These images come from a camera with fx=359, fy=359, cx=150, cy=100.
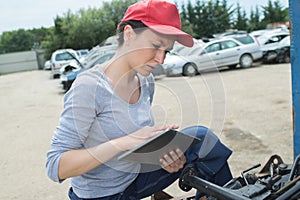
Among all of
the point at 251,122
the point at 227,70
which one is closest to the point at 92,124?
the point at 251,122

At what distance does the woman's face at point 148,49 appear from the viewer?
1375 millimetres

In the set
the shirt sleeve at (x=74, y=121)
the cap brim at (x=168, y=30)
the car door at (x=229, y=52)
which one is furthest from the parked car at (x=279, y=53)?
the shirt sleeve at (x=74, y=121)

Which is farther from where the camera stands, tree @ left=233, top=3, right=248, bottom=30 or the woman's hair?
tree @ left=233, top=3, right=248, bottom=30

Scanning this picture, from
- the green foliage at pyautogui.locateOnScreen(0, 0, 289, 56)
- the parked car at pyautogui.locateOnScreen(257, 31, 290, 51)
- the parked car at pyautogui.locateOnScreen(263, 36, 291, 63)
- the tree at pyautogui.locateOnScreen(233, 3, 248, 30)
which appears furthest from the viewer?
the tree at pyautogui.locateOnScreen(233, 3, 248, 30)

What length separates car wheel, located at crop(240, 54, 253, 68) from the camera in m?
13.4

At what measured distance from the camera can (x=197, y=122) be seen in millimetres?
1586

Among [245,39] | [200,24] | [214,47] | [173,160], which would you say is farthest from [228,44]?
[200,24]

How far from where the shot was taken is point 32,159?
15.9 feet

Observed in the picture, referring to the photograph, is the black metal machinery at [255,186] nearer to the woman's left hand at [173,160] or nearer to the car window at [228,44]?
the woman's left hand at [173,160]

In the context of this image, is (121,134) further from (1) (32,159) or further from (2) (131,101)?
(1) (32,159)

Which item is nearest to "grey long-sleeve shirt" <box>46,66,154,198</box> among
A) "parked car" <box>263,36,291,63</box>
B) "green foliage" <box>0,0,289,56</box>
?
"parked car" <box>263,36,291,63</box>

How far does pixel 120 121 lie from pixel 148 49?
1.10 feet

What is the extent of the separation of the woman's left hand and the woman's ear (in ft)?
1.56

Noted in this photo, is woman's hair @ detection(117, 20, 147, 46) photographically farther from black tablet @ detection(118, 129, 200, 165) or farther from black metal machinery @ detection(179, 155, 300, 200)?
black metal machinery @ detection(179, 155, 300, 200)
